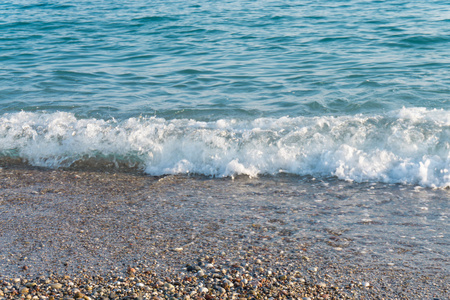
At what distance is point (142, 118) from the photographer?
24.7 feet

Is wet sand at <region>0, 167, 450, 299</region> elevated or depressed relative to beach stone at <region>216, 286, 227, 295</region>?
depressed

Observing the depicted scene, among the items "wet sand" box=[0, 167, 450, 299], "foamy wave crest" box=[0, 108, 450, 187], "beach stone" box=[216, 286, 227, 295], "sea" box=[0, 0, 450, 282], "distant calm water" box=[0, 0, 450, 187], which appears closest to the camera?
"beach stone" box=[216, 286, 227, 295]

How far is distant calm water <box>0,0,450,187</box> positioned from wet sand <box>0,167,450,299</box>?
82cm

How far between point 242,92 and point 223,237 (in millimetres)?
5239

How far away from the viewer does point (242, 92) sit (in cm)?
892

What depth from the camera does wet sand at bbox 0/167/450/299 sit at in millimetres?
3330

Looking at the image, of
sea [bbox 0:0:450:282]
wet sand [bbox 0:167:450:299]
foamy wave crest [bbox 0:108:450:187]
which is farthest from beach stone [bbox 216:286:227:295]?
foamy wave crest [bbox 0:108:450:187]

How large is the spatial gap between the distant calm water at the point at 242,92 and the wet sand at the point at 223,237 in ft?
2.69

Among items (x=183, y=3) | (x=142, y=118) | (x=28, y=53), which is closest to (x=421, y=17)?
(x=183, y=3)

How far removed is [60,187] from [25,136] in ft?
6.42

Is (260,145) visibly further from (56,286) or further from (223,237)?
(56,286)

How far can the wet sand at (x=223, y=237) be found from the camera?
3.33 m

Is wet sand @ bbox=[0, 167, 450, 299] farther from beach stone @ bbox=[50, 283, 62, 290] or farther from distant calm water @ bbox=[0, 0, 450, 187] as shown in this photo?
distant calm water @ bbox=[0, 0, 450, 187]

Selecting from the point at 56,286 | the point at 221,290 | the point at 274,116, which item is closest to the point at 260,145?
the point at 274,116
